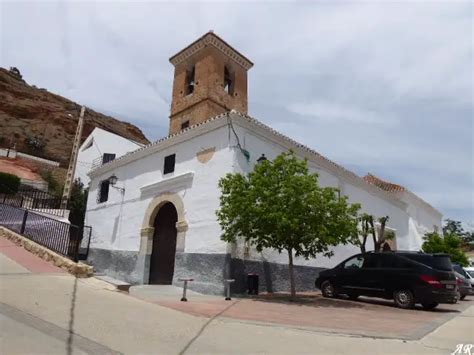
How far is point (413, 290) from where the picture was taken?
9289mm

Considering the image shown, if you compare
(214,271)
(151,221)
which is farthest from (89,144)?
(214,271)

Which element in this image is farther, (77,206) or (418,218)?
(418,218)

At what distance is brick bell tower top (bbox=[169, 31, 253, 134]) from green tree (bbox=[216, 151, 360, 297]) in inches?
333

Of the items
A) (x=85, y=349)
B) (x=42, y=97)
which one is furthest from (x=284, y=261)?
(x=42, y=97)

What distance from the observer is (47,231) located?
11.2 meters

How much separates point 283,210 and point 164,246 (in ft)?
17.9

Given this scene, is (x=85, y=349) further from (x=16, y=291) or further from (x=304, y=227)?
(x=304, y=227)

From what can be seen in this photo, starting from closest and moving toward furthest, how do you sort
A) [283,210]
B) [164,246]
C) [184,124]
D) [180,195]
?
[283,210], [180,195], [164,246], [184,124]

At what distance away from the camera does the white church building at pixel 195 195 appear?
36.9ft

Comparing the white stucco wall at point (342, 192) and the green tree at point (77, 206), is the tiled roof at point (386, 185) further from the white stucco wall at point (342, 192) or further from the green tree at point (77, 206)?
the green tree at point (77, 206)

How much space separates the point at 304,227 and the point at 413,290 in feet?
10.4

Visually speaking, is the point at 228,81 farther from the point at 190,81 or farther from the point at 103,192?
the point at 103,192

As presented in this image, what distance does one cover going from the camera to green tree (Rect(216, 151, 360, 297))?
30.9 feet

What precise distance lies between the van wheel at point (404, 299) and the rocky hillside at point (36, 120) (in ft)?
130
